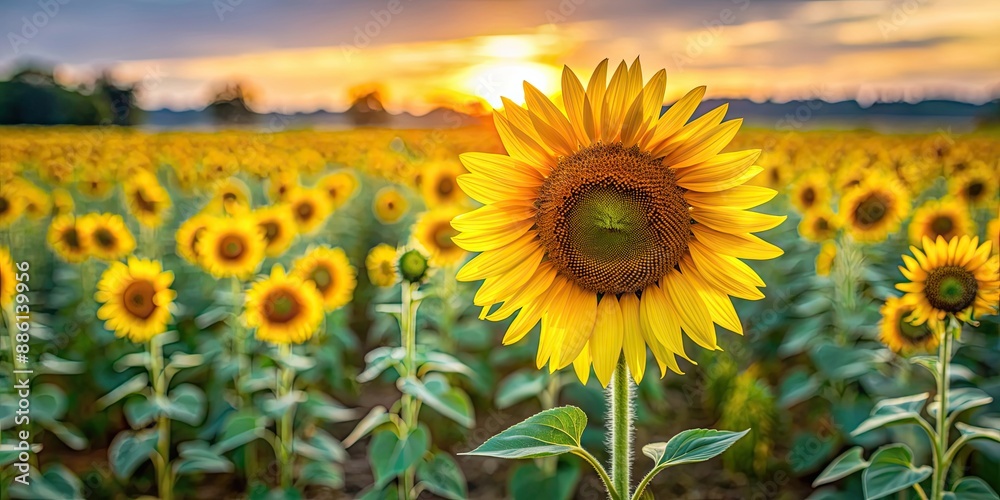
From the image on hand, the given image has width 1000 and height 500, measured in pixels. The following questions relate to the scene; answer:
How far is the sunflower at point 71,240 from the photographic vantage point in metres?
4.52

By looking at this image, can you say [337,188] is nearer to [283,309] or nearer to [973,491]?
[283,309]

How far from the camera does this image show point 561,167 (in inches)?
62.3

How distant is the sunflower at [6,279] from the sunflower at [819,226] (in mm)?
4497

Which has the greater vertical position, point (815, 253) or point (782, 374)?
point (815, 253)

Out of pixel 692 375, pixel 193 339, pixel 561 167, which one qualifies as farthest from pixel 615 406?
pixel 193 339

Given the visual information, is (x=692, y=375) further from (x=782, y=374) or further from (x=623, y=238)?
(x=623, y=238)

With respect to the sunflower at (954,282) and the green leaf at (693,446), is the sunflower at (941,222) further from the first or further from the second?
the green leaf at (693,446)

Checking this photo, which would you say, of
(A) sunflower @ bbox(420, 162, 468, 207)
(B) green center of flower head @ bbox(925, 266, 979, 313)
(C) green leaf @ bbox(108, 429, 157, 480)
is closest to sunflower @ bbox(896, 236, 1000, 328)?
(B) green center of flower head @ bbox(925, 266, 979, 313)

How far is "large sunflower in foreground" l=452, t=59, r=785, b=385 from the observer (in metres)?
1.52

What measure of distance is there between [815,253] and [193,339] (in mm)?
4286

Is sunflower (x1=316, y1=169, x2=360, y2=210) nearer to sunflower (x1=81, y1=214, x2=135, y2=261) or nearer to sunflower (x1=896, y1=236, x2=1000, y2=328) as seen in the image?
sunflower (x1=81, y1=214, x2=135, y2=261)

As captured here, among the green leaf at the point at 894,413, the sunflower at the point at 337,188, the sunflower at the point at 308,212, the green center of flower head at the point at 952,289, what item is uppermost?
the sunflower at the point at 337,188

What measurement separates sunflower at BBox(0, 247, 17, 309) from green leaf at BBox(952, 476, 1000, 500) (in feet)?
13.0

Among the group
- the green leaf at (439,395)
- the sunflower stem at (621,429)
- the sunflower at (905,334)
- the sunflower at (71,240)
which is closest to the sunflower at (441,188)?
→ the sunflower at (71,240)
